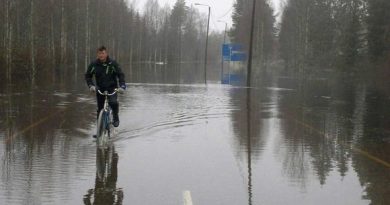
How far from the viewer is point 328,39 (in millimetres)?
70938

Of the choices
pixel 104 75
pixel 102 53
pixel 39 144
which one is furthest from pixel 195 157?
pixel 39 144

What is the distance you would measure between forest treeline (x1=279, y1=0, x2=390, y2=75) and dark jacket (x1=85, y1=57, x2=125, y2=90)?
3775 cm

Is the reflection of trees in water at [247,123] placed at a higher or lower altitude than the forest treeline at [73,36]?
lower

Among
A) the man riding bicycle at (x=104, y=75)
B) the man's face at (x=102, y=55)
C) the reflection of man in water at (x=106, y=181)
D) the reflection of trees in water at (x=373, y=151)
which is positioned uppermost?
the man's face at (x=102, y=55)

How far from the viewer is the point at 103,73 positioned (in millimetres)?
10789

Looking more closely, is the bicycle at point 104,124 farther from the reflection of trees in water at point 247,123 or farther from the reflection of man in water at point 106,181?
the reflection of trees in water at point 247,123

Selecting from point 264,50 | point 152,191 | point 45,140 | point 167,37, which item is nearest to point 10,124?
point 45,140

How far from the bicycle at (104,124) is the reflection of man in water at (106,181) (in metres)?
0.51

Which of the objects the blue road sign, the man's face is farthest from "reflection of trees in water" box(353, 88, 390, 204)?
the blue road sign

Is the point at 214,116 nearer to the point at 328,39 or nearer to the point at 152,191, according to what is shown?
the point at 152,191

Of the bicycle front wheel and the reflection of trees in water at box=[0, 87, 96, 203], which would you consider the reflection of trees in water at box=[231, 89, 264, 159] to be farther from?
the reflection of trees in water at box=[0, 87, 96, 203]

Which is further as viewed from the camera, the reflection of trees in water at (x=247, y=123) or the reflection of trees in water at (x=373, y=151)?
the reflection of trees in water at (x=247, y=123)

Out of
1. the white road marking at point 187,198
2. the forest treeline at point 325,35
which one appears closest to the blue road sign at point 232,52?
the forest treeline at point 325,35

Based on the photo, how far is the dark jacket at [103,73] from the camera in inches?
423
